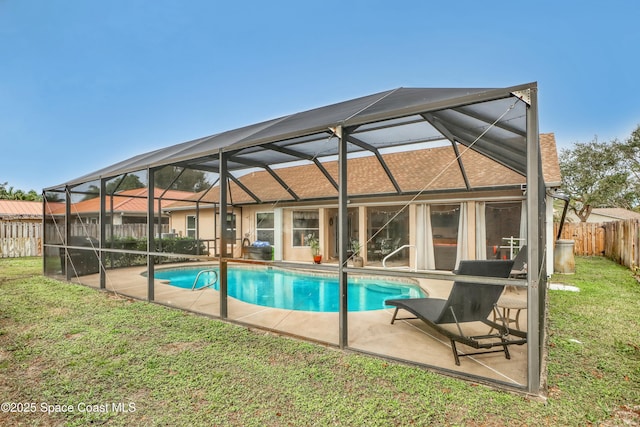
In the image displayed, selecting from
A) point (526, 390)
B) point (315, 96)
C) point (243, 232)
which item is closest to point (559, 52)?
point (315, 96)

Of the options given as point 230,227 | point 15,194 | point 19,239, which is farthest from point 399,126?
point 15,194

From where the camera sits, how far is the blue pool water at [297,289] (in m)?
7.26

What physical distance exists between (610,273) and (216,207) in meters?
13.0

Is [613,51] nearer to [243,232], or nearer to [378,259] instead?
[378,259]

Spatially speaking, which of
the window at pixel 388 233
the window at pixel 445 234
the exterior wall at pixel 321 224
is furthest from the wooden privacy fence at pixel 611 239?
the window at pixel 388 233

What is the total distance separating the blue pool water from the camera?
726 centimetres

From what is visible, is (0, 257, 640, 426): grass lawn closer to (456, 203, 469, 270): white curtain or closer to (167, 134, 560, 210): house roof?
(167, 134, 560, 210): house roof

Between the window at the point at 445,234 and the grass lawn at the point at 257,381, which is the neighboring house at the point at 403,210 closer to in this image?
the window at the point at 445,234

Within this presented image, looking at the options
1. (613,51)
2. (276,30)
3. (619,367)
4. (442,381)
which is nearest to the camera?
(442,381)

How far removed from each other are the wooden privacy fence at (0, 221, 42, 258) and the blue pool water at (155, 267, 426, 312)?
27.9 ft

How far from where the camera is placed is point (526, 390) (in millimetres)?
2686

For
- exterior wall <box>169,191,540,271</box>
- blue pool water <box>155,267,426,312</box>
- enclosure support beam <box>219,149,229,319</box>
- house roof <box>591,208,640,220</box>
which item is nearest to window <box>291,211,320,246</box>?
exterior wall <box>169,191,540,271</box>

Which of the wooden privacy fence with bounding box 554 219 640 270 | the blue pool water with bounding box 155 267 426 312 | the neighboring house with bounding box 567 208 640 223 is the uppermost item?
the neighboring house with bounding box 567 208 640 223

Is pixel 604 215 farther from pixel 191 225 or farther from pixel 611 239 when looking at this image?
pixel 191 225
